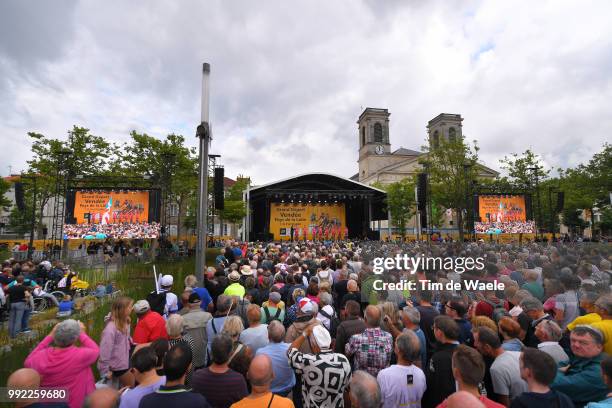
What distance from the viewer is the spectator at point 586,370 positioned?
2.28 metres

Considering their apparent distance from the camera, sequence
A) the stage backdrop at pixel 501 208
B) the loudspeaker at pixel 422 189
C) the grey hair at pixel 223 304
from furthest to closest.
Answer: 1. the stage backdrop at pixel 501 208
2. the loudspeaker at pixel 422 189
3. the grey hair at pixel 223 304

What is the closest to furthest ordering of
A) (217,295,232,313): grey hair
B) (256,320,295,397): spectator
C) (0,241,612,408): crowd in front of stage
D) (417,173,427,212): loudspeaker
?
(0,241,612,408): crowd in front of stage
(256,320,295,397): spectator
(217,295,232,313): grey hair
(417,173,427,212): loudspeaker

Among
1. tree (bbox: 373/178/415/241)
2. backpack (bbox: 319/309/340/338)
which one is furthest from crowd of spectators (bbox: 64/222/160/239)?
tree (bbox: 373/178/415/241)

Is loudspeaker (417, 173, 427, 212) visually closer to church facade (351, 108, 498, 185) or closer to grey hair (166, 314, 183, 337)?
grey hair (166, 314, 183, 337)

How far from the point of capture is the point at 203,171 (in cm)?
469

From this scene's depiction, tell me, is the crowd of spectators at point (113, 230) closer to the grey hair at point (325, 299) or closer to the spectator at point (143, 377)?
the grey hair at point (325, 299)

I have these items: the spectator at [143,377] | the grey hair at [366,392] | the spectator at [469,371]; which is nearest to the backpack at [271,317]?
the spectator at [143,377]

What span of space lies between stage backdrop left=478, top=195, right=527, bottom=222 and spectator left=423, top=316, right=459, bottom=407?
21.3 meters

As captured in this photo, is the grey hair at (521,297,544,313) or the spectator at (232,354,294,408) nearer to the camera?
the spectator at (232,354,294,408)

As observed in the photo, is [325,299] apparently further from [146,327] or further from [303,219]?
[303,219]

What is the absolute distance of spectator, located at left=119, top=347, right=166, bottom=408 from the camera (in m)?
2.20

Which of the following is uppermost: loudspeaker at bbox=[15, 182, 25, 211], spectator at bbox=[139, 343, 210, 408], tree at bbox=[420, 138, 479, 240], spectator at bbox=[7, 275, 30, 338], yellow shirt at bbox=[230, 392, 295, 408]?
tree at bbox=[420, 138, 479, 240]

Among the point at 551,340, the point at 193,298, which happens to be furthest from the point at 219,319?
the point at 551,340

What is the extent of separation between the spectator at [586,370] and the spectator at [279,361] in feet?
7.21
